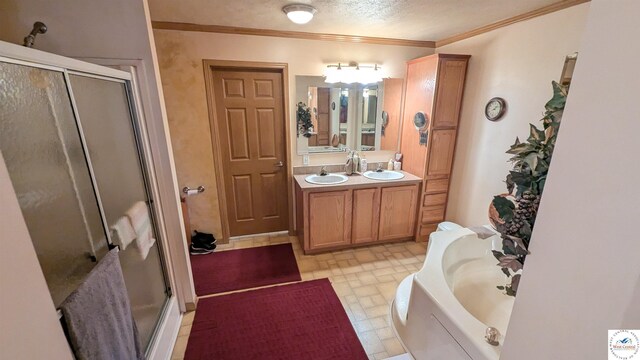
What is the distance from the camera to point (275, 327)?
188 centimetres

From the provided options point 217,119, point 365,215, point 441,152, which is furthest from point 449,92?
point 217,119

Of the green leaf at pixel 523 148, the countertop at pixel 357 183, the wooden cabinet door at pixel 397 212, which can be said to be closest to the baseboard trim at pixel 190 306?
the countertop at pixel 357 183

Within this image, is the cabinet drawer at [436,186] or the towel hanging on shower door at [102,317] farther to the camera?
the cabinet drawer at [436,186]

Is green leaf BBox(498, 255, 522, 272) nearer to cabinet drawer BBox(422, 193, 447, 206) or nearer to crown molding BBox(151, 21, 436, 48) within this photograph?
cabinet drawer BBox(422, 193, 447, 206)

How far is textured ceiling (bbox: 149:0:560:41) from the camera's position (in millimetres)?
1836

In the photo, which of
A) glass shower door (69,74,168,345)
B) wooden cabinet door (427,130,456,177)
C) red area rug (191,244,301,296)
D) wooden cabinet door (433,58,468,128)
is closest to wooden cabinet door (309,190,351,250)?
red area rug (191,244,301,296)

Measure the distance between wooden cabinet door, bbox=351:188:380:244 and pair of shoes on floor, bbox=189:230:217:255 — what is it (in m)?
1.61

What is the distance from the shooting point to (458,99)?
264 cm

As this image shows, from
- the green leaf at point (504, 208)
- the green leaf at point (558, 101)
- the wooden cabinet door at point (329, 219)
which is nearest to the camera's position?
the green leaf at point (558, 101)

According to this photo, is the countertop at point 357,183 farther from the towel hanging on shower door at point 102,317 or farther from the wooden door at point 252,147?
the towel hanging on shower door at point 102,317

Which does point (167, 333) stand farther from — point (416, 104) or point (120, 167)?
point (416, 104)

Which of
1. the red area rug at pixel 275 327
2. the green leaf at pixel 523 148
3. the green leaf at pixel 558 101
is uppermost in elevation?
the green leaf at pixel 558 101

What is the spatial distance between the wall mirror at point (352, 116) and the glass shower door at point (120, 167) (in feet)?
5.45

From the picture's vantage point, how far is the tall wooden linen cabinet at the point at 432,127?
2.55m
